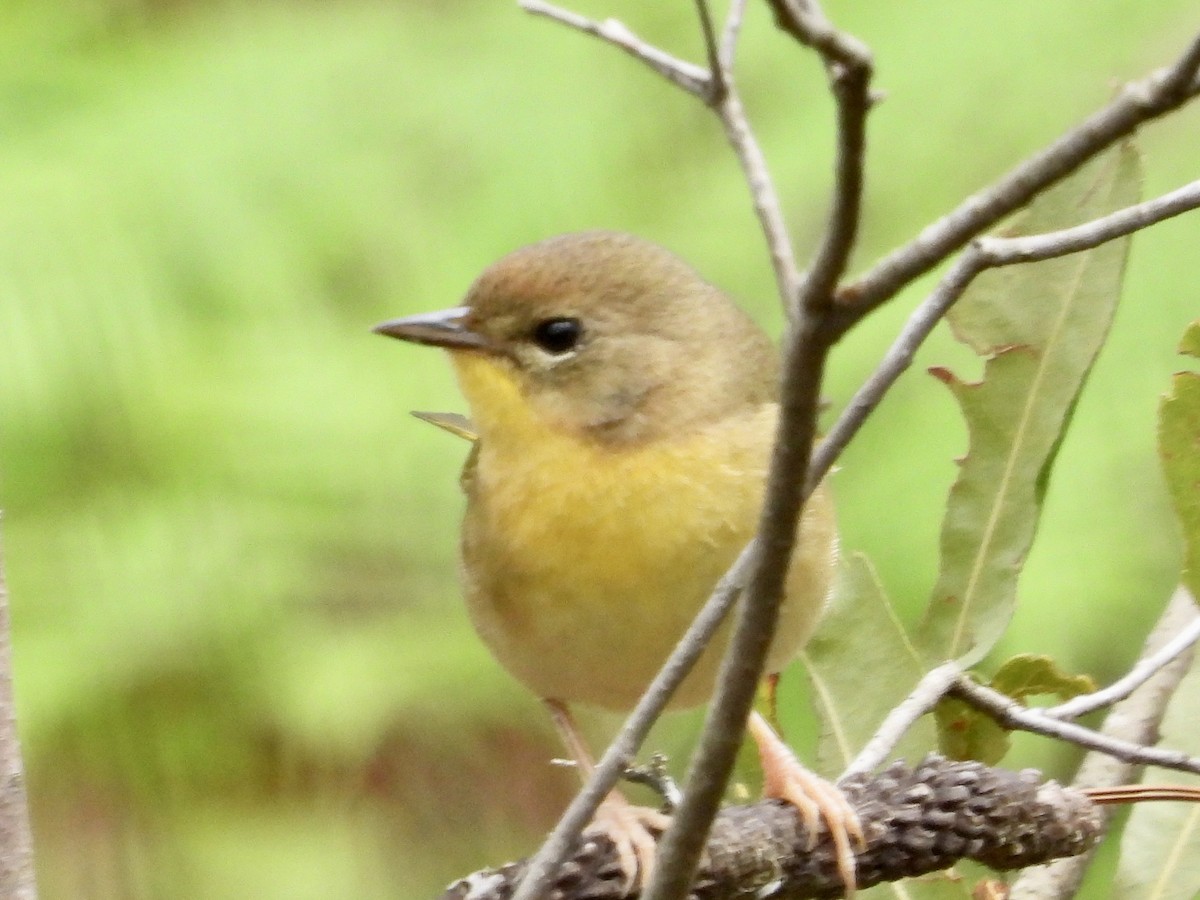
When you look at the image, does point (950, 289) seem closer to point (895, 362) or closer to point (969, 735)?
point (895, 362)

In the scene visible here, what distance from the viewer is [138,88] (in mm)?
2549

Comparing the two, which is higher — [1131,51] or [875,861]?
[1131,51]

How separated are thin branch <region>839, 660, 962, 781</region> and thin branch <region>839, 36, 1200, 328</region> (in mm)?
614

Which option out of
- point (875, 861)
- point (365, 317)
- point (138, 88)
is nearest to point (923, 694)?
point (875, 861)

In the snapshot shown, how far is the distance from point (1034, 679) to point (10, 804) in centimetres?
81

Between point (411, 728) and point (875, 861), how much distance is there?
1.34 m

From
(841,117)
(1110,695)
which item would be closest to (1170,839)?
(1110,695)

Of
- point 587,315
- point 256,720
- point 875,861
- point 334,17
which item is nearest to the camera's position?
point 875,861

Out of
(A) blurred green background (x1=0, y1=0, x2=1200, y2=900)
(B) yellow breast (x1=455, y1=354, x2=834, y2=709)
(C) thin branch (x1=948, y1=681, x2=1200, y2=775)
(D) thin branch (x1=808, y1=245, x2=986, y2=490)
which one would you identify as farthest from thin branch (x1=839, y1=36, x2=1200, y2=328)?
(A) blurred green background (x1=0, y1=0, x2=1200, y2=900)

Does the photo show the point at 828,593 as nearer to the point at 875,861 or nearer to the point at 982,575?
the point at 982,575

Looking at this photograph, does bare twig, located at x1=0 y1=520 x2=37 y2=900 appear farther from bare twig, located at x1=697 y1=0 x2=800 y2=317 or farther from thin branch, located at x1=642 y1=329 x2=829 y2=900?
bare twig, located at x1=697 y1=0 x2=800 y2=317

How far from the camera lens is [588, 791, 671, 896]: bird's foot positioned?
3.32ft

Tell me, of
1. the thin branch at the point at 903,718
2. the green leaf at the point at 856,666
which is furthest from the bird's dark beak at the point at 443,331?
the thin branch at the point at 903,718

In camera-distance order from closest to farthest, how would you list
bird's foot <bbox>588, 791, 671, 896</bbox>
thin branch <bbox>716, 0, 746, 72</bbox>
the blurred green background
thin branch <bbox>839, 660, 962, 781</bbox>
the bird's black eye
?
1. thin branch <bbox>716, 0, 746, 72</bbox>
2. bird's foot <bbox>588, 791, 671, 896</bbox>
3. thin branch <bbox>839, 660, 962, 781</bbox>
4. the bird's black eye
5. the blurred green background
